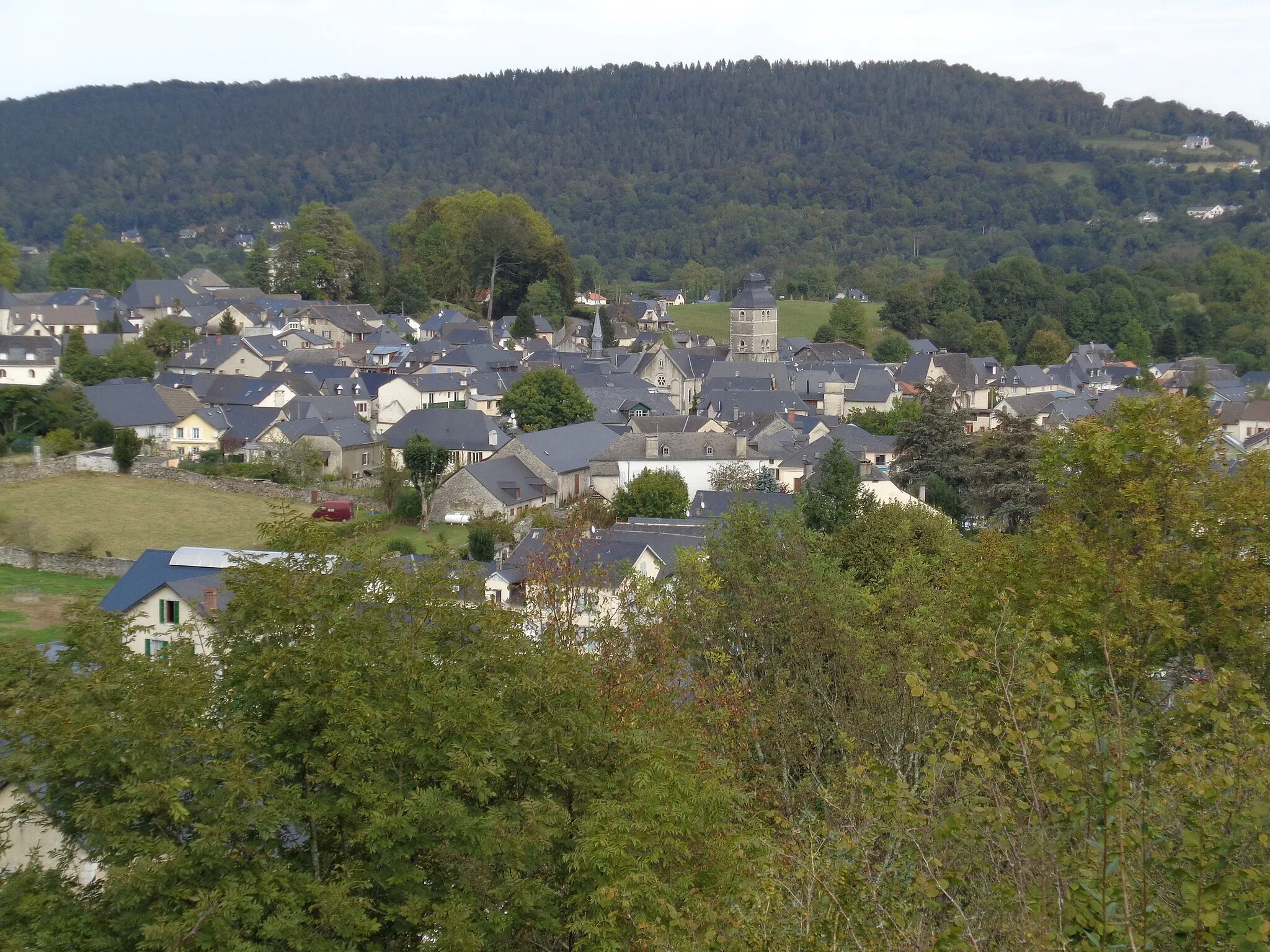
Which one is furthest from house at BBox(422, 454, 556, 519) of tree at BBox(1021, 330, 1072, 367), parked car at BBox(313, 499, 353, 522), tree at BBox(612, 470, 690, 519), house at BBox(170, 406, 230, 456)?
tree at BBox(1021, 330, 1072, 367)

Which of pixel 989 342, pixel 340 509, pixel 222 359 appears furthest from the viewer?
pixel 989 342

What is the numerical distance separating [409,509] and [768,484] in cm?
1001

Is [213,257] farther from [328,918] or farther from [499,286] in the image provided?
[328,918]

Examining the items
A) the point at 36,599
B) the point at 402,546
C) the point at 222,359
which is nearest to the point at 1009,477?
the point at 402,546

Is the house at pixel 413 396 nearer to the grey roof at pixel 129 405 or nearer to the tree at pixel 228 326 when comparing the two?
the grey roof at pixel 129 405

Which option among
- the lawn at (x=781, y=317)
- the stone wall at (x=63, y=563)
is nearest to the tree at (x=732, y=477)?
the stone wall at (x=63, y=563)

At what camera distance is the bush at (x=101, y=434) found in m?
40.5

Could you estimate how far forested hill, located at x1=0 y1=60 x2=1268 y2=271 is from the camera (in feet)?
477

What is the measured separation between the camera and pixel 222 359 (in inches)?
2152

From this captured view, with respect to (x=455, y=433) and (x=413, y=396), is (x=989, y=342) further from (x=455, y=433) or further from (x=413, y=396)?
(x=455, y=433)

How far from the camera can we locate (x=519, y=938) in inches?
303

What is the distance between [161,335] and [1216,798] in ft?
188

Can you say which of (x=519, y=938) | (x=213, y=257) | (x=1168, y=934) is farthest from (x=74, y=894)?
(x=213, y=257)

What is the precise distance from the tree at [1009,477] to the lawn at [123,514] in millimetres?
18440
